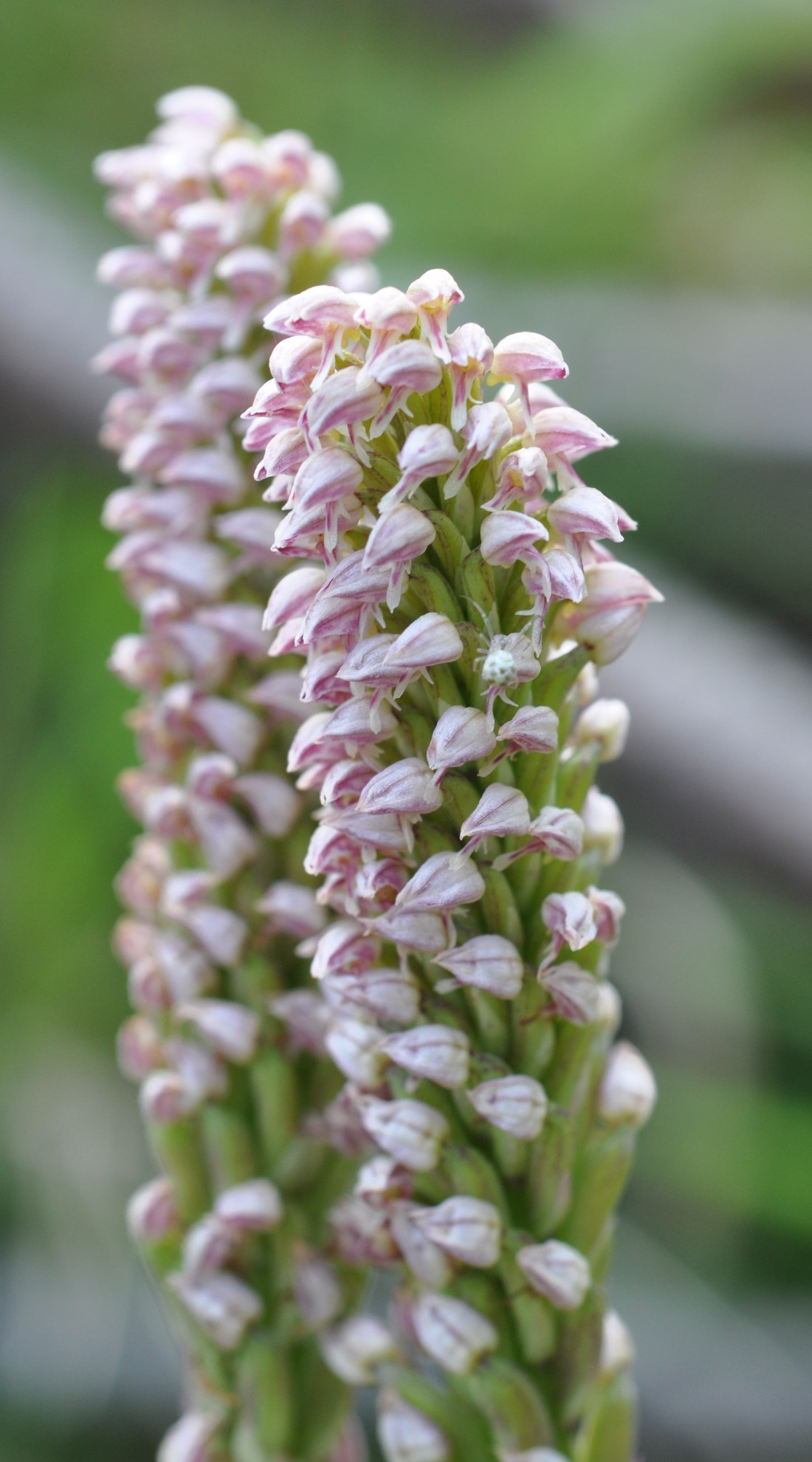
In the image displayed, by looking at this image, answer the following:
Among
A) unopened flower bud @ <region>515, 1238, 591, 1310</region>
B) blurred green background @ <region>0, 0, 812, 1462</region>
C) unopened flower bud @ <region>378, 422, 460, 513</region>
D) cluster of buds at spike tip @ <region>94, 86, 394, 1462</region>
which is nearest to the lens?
unopened flower bud @ <region>378, 422, 460, 513</region>

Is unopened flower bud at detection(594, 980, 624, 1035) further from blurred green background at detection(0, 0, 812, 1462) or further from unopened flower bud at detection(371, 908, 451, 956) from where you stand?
blurred green background at detection(0, 0, 812, 1462)

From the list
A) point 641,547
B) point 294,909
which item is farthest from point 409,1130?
point 641,547

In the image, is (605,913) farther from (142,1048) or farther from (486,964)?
(142,1048)

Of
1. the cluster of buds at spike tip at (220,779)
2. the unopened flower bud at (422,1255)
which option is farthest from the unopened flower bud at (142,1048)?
the unopened flower bud at (422,1255)

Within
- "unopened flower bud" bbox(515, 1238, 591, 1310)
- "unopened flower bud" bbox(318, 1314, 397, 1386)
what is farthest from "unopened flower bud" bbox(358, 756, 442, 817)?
"unopened flower bud" bbox(318, 1314, 397, 1386)

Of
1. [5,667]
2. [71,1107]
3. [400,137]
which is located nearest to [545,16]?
[400,137]

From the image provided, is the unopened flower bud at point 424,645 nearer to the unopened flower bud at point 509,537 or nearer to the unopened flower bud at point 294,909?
the unopened flower bud at point 509,537
